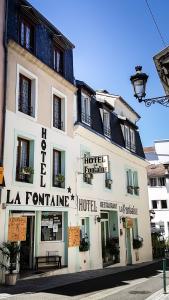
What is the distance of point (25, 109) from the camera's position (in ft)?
46.5

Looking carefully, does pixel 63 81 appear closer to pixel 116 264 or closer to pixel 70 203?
pixel 70 203

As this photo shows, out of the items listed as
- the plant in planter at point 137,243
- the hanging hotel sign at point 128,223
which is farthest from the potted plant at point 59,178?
the plant in planter at point 137,243

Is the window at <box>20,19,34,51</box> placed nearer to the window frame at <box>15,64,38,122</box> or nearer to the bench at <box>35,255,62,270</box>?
the window frame at <box>15,64,38,122</box>

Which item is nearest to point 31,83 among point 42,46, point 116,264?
point 42,46

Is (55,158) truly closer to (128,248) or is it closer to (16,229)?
(16,229)

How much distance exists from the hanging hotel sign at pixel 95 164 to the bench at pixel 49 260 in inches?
173

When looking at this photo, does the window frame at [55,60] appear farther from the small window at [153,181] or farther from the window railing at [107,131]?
the small window at [153,181]

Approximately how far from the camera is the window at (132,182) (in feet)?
78.6

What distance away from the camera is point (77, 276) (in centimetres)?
1397

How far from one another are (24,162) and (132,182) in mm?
12823

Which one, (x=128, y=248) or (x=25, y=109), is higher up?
(x=25, y=109)

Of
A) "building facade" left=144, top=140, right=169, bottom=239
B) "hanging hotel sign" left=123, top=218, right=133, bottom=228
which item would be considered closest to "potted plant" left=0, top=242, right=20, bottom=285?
"hanging hotel sign" left=123, top=218, right=133, bottom=228

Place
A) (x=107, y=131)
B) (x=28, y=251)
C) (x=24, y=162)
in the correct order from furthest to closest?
(x=107, y=131) → (x=28, y=251) → (x=24, y=162)

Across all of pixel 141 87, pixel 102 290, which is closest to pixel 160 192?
pixel 102 290
